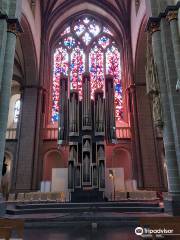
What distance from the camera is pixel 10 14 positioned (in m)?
10.8

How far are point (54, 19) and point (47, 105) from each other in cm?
809

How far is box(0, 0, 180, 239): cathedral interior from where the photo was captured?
9820 mm

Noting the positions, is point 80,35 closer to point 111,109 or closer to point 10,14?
point 111,109

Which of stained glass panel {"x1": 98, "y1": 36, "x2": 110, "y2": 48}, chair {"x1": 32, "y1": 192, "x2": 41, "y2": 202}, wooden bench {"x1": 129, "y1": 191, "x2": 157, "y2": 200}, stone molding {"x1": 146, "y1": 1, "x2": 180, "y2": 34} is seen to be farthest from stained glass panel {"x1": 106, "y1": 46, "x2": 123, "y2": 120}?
stone molding {"x1": 146, "y1": 1, "x2": 180, "y2": 34}

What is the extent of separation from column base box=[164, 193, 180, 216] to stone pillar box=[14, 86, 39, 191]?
10.1 metres

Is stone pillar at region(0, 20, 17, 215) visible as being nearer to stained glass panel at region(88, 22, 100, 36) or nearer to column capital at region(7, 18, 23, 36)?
column capital at region(7, 18, 23, 36)

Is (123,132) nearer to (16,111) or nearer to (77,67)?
(77,67)

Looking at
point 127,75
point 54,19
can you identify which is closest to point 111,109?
point 127,75

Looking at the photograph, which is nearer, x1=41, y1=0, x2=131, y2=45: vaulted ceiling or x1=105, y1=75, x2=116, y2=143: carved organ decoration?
x1=105, y1=75, x2=116, y2=143: carved organ decoration

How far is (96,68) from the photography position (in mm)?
20719

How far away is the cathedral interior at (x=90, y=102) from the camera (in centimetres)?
982

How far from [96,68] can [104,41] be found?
3.19 m

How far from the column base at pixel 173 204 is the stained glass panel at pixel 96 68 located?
510 inches

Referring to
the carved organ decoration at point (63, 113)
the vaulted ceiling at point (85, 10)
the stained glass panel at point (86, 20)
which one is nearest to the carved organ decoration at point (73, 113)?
the carved organ decoration at point (63, 113)
